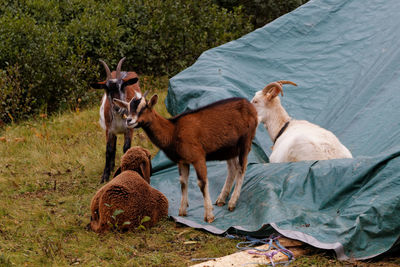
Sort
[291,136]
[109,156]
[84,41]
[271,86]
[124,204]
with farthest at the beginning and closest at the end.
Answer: [84,41]
[109,156]
[271,86]
[291,136]
[124,204]

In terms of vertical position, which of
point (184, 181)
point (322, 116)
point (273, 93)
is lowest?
point (322, 116)

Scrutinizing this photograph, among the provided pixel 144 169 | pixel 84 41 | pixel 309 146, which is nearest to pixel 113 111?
pixel 144 169

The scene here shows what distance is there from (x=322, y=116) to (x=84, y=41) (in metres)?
6.07

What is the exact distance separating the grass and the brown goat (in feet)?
2.11

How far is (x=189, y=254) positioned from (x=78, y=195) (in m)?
2.55

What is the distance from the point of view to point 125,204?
5.27 meters

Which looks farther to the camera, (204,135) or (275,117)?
(275,117)

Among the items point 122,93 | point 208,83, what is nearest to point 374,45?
point 208,83

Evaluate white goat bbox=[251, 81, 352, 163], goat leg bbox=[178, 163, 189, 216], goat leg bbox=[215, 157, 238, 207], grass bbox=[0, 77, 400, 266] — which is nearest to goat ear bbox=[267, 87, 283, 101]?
white goat bbox=[251, 81, 352, 163]

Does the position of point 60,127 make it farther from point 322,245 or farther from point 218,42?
point 322,245

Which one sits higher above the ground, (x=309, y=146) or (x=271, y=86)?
(x=271, y=86)

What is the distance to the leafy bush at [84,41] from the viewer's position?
11062 mm

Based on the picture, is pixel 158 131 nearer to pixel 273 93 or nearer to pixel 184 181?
pixel 184 181

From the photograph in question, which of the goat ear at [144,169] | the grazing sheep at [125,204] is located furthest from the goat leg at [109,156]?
the grazing sheep at [125,204]
